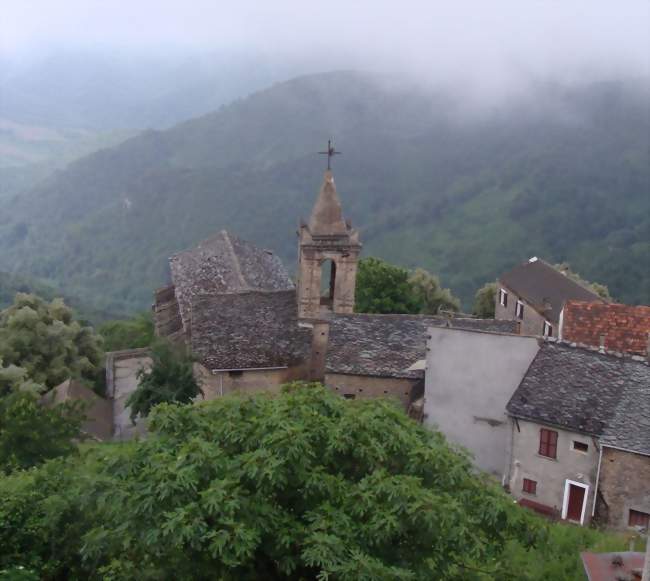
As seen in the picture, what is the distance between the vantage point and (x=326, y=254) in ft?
112

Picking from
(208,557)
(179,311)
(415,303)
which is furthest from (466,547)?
(415,303)

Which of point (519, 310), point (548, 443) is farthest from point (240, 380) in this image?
point (519, 310)

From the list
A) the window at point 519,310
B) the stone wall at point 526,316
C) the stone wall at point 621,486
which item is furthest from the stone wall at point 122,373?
the stone wall at point 621,486

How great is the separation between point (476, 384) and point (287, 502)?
16.4 m

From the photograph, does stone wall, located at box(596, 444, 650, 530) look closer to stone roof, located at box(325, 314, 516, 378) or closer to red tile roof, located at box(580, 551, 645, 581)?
red tile roof, located at box(580, 551, 645, 581)

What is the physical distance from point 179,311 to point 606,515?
26.0 m

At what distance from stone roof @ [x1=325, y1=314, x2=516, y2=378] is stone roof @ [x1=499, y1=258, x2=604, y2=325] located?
1144 centimetres

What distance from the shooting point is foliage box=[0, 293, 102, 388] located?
142ft

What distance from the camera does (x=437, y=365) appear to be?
2766 centimetres

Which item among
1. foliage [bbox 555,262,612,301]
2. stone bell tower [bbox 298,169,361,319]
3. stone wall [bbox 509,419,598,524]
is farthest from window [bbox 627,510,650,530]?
foliage [bbox 555,262,612,301]

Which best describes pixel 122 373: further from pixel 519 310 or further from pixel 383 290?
pixel 519 310

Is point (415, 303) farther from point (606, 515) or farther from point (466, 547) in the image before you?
point (466, 547)

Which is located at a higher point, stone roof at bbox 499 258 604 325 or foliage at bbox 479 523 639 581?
stone roof at bbox 499 258 604 325

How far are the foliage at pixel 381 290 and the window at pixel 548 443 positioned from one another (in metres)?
27.0
